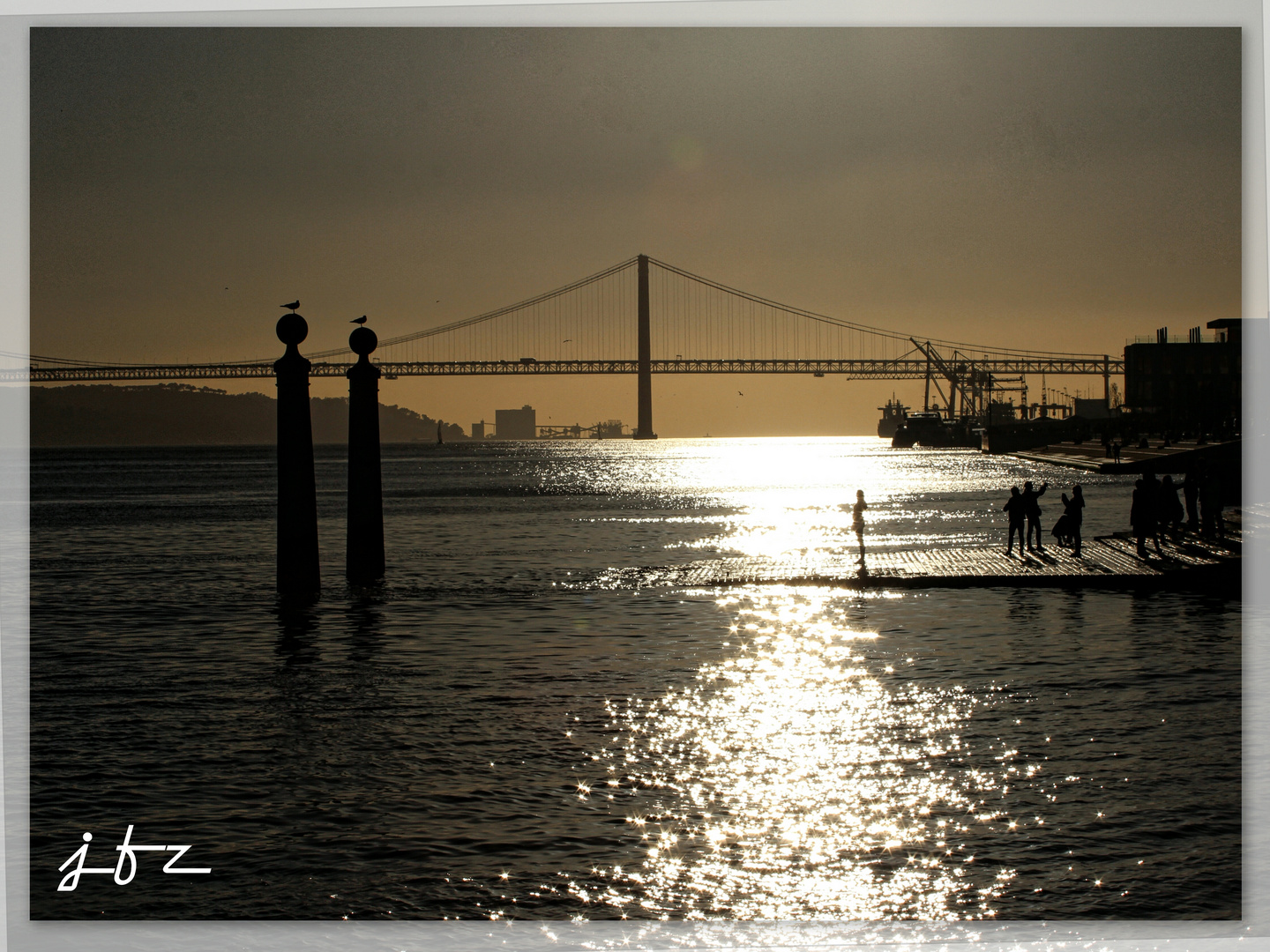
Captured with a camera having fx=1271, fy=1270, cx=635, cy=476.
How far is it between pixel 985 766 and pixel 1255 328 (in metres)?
3.46

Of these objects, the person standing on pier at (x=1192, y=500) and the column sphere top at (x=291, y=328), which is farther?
the person standing on pier at (x=1192, y=500)

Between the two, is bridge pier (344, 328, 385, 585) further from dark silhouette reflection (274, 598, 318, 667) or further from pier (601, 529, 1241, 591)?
pier (601, 529, 1241, 591)

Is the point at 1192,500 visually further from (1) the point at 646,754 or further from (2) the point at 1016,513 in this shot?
(1) the point at 646,754

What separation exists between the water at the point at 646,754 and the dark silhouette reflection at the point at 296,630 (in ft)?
0.21

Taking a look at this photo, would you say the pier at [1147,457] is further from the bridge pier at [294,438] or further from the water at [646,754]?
the bridge pier at [294,438]

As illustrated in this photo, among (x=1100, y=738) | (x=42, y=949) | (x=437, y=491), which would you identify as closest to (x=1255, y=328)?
(x=1100, y=738)

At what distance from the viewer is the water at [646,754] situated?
6168mm

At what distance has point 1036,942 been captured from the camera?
5.50 m

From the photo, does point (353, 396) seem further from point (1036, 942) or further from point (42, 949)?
point (1036, 942)
